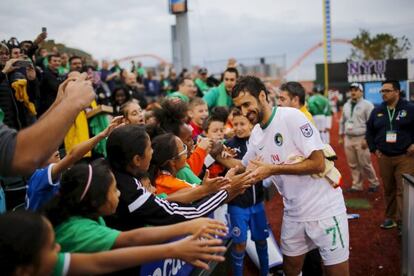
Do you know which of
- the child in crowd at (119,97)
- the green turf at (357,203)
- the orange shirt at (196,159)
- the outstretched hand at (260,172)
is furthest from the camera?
the green turf at (357,203)

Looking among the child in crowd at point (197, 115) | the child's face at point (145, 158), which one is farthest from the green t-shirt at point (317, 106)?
the child's face at point (145, 158)

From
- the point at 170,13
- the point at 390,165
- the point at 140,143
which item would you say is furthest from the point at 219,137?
the point at 170,13

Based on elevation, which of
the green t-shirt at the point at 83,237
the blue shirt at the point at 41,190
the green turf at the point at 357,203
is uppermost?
the blue shirt at the point at 41,190

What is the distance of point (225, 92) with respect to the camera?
22.0 ft

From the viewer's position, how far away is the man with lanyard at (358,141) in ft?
26.2

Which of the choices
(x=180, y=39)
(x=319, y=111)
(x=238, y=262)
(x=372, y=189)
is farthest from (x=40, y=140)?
(x=180, y=39)

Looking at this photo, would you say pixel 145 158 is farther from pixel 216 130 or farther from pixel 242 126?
pixel 216 130

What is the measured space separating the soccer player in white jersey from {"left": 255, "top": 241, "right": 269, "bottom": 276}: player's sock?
1.06 metres

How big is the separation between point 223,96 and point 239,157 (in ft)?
8.49

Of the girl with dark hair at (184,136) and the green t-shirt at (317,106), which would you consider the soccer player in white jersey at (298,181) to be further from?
the green t-shirt at (317,106)

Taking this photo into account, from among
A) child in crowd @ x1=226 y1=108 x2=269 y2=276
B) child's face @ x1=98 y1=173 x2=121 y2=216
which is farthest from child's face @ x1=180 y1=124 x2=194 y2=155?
child's face @ x1=98 y1=173 x2=121 y2=216

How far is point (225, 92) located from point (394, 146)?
2.86 metres

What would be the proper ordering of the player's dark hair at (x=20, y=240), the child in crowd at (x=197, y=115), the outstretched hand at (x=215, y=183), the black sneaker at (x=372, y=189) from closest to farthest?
the player's dark hair at (x=20, y=240) → the outstretched hand at (x=215, y=183) → the child in crowd at (x=197, y=115) → the black sneaker at (x=372, y=189)

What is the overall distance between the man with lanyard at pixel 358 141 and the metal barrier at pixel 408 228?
13.8 ft
